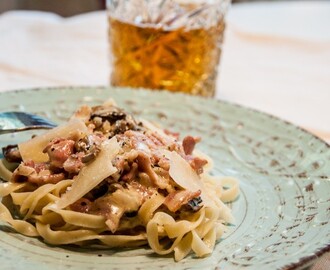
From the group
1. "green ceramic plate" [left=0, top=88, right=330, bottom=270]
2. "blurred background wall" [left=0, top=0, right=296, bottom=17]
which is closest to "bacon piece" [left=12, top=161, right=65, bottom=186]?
"green ceramic plate" [left=0, top=88, right=330, bottom=270]

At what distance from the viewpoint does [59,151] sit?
1.68m

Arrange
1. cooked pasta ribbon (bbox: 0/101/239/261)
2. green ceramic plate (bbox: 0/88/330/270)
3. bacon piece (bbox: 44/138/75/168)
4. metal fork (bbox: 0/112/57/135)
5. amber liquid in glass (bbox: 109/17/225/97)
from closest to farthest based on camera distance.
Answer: green ceramic plate (bbox: 0/88/330/270) < cooked pasta ribbon (bbox: 0/101/239/261) < bacon piece (bbox: 44/138/75/168) < metal fork (bbox: 0/112/57/135) < amber liquid in glass (bbox: 109/17/225/97)

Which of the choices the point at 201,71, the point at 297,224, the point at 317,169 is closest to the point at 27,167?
the point at 297,224

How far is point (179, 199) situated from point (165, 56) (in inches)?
48.4

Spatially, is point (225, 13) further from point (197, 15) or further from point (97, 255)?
point (97, 255)

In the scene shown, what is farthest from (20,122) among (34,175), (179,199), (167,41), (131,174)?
(167,41)

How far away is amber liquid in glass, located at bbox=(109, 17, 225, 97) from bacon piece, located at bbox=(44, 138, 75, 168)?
1097 mm

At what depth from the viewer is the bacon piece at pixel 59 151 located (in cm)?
168

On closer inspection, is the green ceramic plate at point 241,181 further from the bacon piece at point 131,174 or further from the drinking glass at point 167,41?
the drinking glass at point 167,41

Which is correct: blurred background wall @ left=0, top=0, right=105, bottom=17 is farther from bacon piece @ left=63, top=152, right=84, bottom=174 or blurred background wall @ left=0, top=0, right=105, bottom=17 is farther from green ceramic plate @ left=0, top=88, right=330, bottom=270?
bacon piece @ left=63, top=152, right=84, bottom=174

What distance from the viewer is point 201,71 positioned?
283 centimetres

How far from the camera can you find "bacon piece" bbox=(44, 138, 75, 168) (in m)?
1.68

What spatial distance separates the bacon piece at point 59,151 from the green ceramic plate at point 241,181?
22cm

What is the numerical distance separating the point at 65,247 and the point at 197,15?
1.48m
